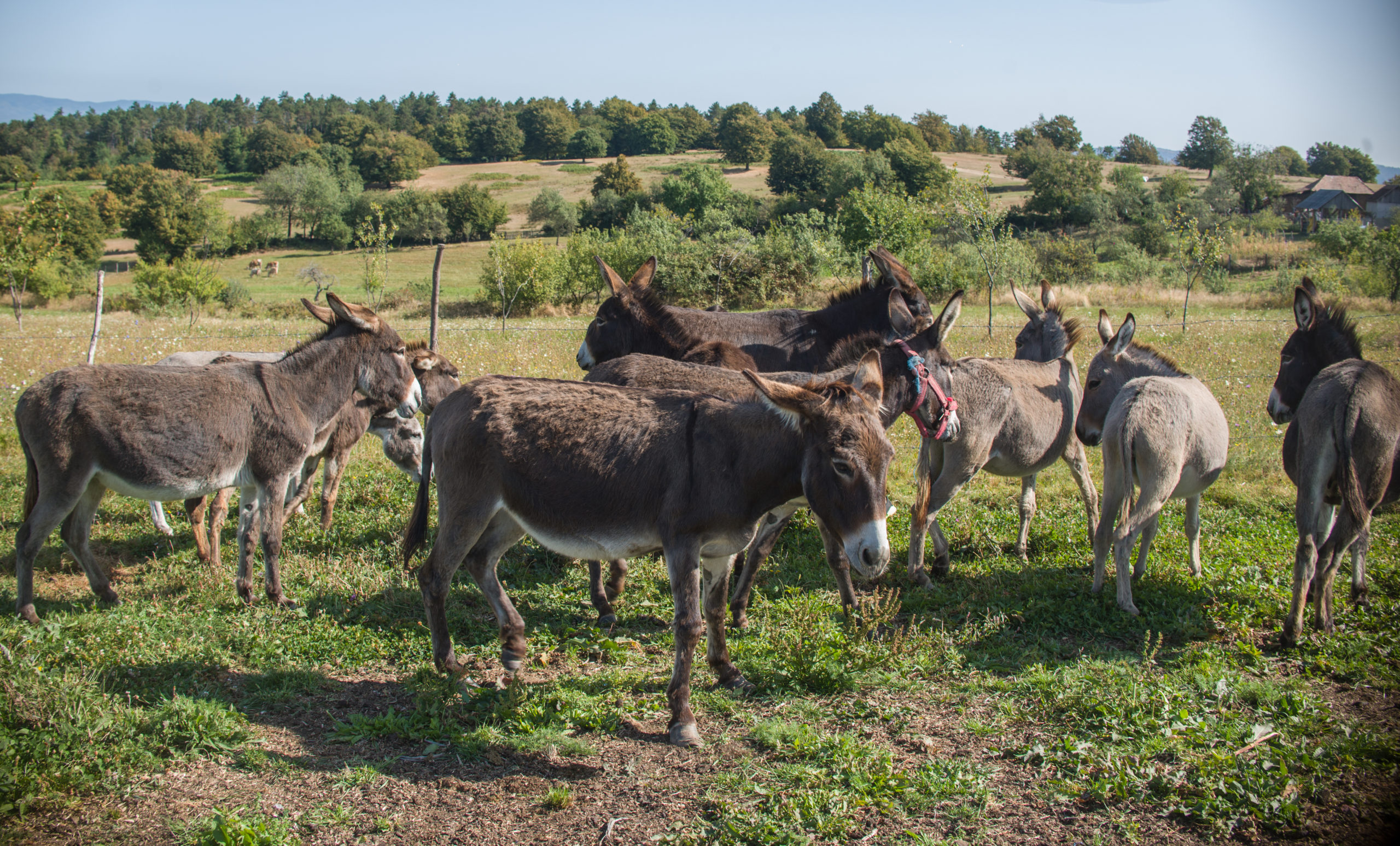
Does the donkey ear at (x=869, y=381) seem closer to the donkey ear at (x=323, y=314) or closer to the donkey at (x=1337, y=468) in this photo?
the donkey at (x=1337, y=468)

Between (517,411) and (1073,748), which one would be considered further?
(517,411)

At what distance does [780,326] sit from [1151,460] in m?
3.92

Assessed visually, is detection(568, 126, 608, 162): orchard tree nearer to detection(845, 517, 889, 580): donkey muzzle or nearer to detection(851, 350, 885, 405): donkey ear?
detection(851, 350, 885, 405): donkey ear

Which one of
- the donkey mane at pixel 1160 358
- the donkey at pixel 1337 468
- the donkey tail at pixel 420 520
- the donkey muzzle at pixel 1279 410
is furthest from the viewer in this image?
the donkey mane at pixel 1160 358

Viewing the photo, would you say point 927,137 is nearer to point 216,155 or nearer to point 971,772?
point 216,155

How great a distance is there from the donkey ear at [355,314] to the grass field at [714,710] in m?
2.15

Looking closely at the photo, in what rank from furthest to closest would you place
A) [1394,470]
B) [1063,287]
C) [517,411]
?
[1063,287] → [1394,470] → [517,411]

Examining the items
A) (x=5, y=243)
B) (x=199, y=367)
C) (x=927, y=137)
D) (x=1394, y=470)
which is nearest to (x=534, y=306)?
(x=5, y=243)

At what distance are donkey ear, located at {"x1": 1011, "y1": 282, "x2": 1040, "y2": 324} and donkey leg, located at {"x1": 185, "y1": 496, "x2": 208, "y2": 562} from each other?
848 cm

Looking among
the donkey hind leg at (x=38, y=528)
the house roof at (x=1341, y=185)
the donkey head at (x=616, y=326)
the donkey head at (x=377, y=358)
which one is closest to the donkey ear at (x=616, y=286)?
the donkey head at (x=616, y=326)

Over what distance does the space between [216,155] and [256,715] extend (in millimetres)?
124050

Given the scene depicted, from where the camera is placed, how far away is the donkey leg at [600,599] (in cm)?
604

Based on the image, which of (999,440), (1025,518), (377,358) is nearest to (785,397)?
(999,440)

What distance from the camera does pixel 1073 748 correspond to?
408 cm
